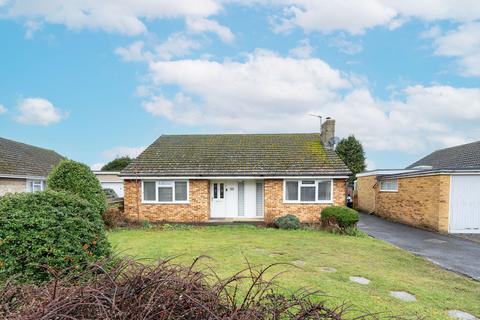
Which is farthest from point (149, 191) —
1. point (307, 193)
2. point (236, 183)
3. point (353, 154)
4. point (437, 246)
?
point (353, 154)

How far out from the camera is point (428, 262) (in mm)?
8523

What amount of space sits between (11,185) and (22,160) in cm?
Answer: 373

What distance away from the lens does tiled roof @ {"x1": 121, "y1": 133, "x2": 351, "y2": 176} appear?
15852 millimetres

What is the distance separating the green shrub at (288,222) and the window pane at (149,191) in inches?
261

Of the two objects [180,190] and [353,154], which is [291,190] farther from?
[353,154]

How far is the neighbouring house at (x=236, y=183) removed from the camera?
15484 mm

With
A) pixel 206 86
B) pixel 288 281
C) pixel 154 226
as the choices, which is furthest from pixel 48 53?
pixel 288 281

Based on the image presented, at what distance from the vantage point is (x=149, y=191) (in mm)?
16172

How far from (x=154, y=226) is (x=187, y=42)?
853cm

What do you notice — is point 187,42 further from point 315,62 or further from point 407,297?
point 407,297

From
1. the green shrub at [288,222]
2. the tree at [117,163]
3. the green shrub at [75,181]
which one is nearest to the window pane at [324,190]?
the green shrub at [288,222]

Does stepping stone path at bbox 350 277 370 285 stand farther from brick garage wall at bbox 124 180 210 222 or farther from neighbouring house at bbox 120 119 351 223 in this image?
brick garage wall at bbox 124 180 210 222

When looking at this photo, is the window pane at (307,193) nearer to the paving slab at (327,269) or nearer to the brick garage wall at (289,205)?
the brick garage wall at (289,205)

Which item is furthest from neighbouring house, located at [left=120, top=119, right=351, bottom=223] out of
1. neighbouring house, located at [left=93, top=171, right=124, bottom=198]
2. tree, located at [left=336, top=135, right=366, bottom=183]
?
tree, located at [left=336, top=135, right=366, bottom=183]
